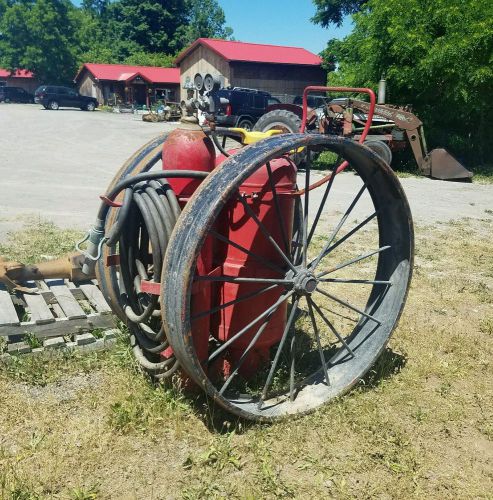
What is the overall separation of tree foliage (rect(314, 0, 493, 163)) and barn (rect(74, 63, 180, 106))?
25414mm

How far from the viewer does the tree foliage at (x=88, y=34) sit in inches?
1850

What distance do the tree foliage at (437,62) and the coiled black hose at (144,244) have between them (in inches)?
456

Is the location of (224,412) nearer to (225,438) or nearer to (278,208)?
(225,438)

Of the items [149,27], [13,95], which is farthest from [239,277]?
[149,27]

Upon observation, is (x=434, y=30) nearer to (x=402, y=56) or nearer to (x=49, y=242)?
(x=402, y=56)

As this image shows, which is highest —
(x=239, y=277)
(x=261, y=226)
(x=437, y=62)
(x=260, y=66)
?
(x=260, y=66)

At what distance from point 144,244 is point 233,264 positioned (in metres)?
0.53

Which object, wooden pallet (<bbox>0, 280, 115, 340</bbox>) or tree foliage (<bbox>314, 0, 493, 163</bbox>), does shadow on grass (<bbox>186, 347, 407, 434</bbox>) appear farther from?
tree foliage (<bbox>314, 0, 493, 163</bbox>)

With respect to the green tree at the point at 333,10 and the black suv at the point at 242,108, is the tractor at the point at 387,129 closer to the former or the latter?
the black suv at the point at 242,108

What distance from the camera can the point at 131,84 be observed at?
3831cm

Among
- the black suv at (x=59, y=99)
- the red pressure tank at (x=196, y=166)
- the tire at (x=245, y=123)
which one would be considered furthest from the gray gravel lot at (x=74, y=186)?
the black suv at (x=59, y=99)

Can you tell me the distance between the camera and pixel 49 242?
574 centimetres

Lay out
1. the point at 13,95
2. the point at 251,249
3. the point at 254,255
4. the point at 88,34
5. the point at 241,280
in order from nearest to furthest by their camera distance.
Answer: the point at 241,280, the point at 254,255, the point at 251,249, the point at 13,95, the point at 88,34

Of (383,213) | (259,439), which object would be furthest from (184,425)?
(383,213)
